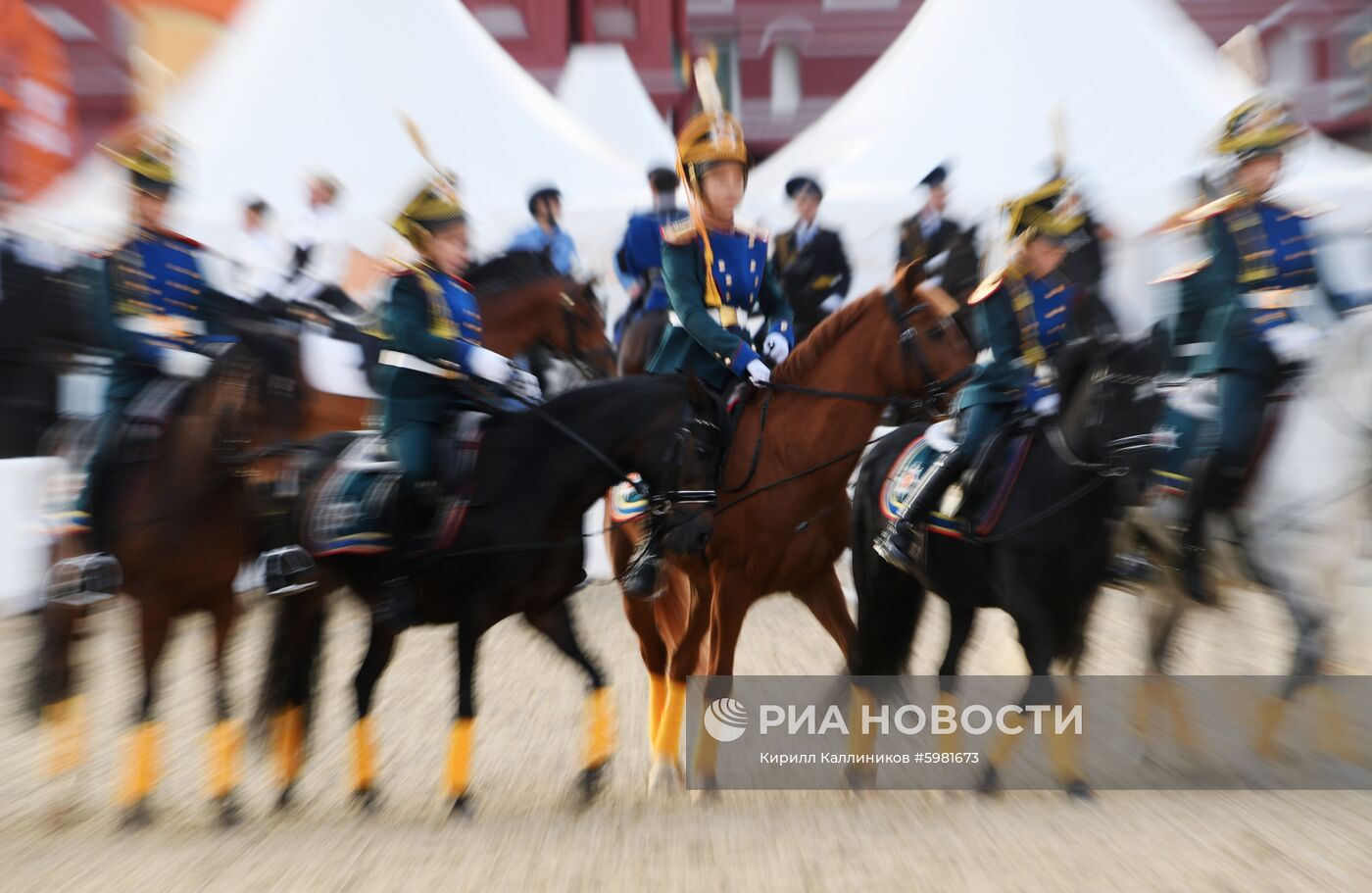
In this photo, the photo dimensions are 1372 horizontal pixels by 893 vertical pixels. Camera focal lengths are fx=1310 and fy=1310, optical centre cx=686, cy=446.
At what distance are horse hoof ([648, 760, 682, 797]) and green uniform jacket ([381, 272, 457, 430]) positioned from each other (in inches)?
66.3

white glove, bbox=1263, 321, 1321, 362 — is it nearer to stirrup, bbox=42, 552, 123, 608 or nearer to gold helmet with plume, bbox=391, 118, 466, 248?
gold helmet with plume, bbox=391, 118, 466, 248

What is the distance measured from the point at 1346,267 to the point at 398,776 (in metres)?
5.75

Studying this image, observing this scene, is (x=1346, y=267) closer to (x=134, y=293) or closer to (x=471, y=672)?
(x=471, y=672)

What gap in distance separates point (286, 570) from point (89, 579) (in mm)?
875

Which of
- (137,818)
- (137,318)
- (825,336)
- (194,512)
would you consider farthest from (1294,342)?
(137,818)

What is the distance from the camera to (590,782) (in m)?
5.23

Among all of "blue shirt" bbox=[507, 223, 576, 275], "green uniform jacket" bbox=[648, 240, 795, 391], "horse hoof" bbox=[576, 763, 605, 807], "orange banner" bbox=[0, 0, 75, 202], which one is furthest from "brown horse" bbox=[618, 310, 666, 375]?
"orange banner" bbox=[0, 0, 75, 202]

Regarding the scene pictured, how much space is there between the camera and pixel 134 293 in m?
5.43

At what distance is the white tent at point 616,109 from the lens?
1344 centimetres

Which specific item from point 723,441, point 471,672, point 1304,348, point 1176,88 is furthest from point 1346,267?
point 471,672

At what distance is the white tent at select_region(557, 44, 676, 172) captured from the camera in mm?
13438

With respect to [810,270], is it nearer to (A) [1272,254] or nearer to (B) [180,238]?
(A) [1272,254]

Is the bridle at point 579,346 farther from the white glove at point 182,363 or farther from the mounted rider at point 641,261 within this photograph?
the white glove at point 182,363

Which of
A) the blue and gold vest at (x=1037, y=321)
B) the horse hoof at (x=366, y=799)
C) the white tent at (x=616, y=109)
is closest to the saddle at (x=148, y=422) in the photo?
the horse hoof at (x=366, y=799)
